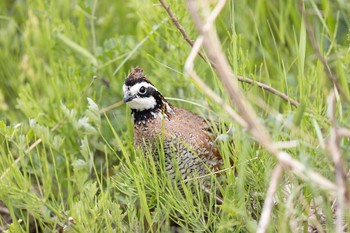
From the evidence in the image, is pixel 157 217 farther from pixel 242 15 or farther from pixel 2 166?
pixel 242 15

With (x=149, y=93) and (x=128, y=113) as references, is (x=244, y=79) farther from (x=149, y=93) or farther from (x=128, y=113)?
(x=128, y=113)

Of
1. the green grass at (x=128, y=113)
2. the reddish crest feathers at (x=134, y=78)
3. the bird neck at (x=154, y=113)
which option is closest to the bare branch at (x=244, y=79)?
the green grass at (x=128, y=113)

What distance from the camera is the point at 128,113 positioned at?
12.2 feet

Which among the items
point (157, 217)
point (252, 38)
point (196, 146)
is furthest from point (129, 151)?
point (252, 38)

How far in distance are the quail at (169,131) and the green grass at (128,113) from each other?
8cm

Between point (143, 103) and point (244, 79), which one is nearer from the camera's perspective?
point (244, 79)

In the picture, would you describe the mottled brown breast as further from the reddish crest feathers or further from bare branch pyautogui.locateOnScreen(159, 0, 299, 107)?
bare branch pyautogui.locateOnScreen(159, 0, 299, 107)

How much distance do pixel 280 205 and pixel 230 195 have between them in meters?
0.32

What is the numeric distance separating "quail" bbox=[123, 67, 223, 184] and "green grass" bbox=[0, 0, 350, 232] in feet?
0.28

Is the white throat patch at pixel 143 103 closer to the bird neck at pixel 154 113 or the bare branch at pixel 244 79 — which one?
the bird neck at pixel 154 113

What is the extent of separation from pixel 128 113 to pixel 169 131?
244mm

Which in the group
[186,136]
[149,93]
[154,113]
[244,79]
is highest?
[244,79]

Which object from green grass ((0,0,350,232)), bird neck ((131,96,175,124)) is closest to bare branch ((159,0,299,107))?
green grass ((0,0,350,232))

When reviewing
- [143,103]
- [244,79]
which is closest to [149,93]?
[143,103]
